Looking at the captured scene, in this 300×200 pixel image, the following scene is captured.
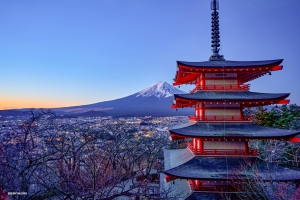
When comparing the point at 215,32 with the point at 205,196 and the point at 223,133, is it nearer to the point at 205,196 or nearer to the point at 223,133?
the point at 223,133

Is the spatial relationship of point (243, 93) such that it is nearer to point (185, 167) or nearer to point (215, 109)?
point (215, 109)

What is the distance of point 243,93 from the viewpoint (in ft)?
37.0

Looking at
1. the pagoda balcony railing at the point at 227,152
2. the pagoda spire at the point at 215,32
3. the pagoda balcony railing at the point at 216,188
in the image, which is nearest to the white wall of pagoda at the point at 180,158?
the pagoda balcony railing at the point at 227,152

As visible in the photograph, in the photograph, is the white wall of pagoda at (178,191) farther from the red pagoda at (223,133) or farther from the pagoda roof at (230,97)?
the pagoda roof at (230,97)

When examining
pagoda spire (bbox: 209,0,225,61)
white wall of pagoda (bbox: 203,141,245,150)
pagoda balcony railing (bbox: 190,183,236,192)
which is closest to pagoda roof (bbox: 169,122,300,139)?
white wall of pagoda (bbox: 203,141,245,150)

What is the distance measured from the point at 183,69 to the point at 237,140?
417 centimetres

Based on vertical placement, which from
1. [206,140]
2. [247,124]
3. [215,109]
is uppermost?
[215,109]

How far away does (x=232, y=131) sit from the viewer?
10.5m

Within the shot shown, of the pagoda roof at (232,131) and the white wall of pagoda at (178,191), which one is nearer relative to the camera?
the pagoda roof at (232,131)

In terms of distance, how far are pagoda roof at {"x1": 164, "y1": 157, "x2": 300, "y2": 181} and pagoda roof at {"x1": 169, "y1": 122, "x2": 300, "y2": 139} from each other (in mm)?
1231

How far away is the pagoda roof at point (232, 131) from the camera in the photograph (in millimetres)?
9922

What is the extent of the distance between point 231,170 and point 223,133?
63.8 inches

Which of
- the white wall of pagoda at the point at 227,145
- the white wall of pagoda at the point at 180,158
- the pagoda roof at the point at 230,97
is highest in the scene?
the pagoda roof at the point at 230,97

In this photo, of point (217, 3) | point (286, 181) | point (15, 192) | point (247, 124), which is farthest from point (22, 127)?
point (217, 3)
